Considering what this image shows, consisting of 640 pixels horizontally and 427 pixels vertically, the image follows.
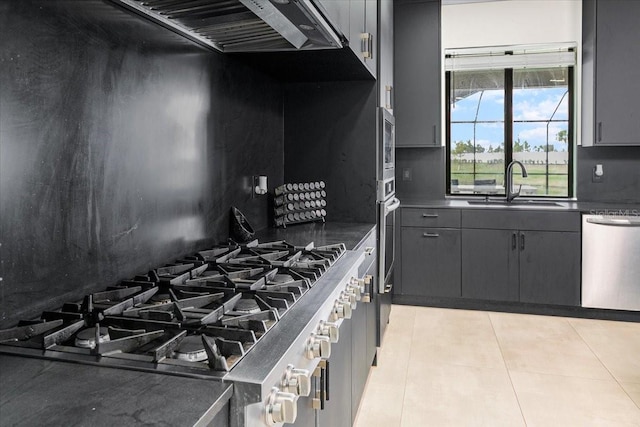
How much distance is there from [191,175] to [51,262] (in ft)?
2.46

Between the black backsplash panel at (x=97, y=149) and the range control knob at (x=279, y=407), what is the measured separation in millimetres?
585

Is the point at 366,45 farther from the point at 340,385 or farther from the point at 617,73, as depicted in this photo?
the point at 617,73

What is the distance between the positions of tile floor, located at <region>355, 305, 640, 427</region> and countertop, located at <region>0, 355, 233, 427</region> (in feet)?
5.68

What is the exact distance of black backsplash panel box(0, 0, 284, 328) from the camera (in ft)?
3.46

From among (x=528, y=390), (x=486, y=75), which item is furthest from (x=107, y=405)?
(x=486, y=75)

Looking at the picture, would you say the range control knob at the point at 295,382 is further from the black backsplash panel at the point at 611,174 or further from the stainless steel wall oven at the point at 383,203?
the black backsplash panel at the point at 611,174

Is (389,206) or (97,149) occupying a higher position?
(97,149)

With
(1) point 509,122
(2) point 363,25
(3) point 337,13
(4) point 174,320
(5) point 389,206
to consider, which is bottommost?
(4) point 174,320

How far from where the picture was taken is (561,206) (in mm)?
3904

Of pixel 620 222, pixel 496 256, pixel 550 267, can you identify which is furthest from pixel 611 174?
pixel 496 256

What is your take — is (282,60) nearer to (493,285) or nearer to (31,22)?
(31,22)

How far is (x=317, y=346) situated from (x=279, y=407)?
0.29m

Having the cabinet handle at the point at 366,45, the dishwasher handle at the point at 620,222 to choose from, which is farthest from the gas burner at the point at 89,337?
the dishwasher handle at the point at 620,222

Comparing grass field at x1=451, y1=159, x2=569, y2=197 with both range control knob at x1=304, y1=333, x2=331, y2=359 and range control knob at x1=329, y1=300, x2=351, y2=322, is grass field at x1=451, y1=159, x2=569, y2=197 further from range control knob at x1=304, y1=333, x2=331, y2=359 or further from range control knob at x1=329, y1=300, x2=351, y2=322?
range control knob at x1=304, y1=333, x2=331, y2=359
